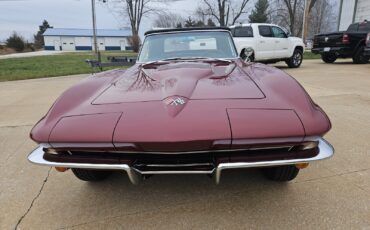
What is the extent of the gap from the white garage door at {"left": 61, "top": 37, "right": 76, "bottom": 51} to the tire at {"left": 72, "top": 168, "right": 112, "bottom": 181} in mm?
77615

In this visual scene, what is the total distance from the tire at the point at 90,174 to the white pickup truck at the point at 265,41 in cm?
879

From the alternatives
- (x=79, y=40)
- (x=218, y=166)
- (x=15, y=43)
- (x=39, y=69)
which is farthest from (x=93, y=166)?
(x=79, y=40)

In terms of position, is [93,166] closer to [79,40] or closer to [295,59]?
[295,59]

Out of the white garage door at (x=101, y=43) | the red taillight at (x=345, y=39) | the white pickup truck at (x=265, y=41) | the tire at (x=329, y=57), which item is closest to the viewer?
the white pickup truck at (x=265, y=41)

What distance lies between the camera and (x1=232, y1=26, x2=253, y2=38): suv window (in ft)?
36.3

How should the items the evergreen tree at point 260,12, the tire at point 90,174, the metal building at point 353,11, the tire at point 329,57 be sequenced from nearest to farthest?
the tire at point 90,174
the tire at point 329,57
the metal building at point 353,11
the evergreen tree at point 260,12

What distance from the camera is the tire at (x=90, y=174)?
260 centimetres

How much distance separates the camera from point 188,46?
3.57m

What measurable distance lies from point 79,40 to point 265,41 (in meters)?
72.0

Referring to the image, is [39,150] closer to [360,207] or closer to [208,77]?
[208,77]

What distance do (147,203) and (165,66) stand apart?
1.27 meters

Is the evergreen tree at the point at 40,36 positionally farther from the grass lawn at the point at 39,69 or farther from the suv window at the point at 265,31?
the suv window at the point at 265,31

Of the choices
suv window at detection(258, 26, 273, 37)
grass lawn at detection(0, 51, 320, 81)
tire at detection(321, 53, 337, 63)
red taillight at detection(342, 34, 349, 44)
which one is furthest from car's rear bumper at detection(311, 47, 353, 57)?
grass lawn at detection(0, 51, 320, 81)

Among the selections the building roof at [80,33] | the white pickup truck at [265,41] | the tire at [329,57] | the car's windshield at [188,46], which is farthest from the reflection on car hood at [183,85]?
the building roof at [80,33]
